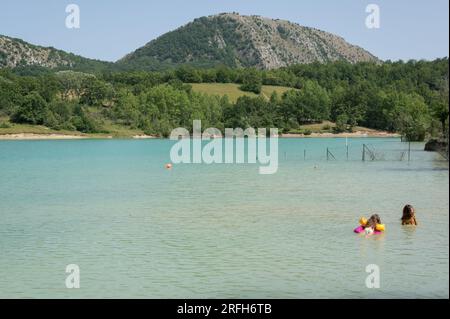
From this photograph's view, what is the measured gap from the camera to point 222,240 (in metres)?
25.5

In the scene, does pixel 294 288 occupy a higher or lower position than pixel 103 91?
lower

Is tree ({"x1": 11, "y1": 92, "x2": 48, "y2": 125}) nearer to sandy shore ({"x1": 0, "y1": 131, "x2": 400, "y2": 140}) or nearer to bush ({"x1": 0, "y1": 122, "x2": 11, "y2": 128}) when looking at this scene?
bush ({"x1": 0, "y1": 122, "x2": 11, "y2": 128})

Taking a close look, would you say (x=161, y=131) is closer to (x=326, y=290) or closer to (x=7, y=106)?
(x=7, y=106)

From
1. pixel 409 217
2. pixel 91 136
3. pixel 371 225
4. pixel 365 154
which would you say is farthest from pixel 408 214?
pixel 91 136

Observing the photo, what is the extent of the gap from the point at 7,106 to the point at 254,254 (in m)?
159

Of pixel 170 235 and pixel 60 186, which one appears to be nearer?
pixel 170 235

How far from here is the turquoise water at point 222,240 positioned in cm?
1881

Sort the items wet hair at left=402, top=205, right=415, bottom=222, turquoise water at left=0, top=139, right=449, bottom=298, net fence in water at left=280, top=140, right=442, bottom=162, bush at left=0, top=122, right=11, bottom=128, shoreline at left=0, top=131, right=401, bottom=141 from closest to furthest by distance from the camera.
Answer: turquoise water at left=0, top=139, right=449, bottom=298
wet hair at left=402, top=205, right=415, bottom=222
net fence in water at left=280, top=140, right=442, bottom=162
shoreline at left=0, top=131, right=401, bottom=141
bush at left=0, top=122, right=11, bottom=128

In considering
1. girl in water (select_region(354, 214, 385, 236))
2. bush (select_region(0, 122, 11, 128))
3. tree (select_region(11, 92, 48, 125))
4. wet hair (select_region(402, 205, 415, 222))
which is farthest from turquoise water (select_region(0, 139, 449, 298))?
tree (select_region(11, 92, 48, 125))

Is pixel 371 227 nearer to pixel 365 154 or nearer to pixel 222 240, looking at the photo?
pixel 222 240

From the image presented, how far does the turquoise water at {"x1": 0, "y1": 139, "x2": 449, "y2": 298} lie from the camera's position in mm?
18812

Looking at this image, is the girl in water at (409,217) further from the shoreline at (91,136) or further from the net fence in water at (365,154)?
the shoreline at (91,136)

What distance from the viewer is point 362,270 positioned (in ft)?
66.7
